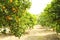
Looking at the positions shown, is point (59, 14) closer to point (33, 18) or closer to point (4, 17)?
point (4, 17)

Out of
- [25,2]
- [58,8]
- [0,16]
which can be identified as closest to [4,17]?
[0,16]

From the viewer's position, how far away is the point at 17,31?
11508mm

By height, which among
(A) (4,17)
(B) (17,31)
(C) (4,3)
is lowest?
(B) (17,31)

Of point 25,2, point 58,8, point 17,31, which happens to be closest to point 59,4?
point 58,8

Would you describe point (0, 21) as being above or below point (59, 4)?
below

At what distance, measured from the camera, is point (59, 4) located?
2539cm

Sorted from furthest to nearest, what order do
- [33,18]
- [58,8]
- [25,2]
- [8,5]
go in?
[33,18] → [58,8] → [25,2] → [8,5]

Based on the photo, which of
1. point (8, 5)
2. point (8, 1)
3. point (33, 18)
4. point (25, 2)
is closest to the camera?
point (8, 1)

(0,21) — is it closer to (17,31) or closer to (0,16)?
(0,16)

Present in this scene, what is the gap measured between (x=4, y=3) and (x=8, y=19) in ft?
2.84

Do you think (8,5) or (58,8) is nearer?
(8,5)

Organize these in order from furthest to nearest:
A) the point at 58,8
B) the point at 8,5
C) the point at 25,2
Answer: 1. the point at 58,8
2. the point at 25,2
3. the point at 8,5

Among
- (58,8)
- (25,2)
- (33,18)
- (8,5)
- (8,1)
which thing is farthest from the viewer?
(33,18)

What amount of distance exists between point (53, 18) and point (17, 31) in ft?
51.2
